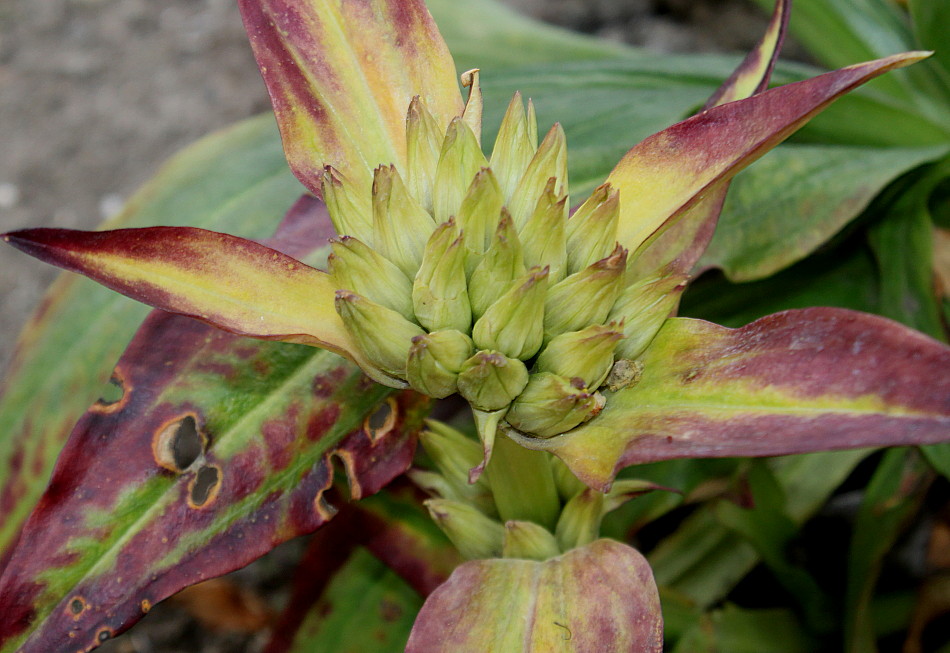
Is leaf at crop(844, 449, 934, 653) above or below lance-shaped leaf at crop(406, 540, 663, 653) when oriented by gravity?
below

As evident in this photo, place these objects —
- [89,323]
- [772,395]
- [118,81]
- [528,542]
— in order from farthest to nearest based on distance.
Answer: [118,81] < [89,323] < [528,542] < [772,395]

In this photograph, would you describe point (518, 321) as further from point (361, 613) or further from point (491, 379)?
point (361, 613)

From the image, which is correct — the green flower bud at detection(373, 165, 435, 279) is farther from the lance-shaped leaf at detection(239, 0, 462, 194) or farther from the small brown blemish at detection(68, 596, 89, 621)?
the small brown blemish at detection(68, 596, 89, 621)

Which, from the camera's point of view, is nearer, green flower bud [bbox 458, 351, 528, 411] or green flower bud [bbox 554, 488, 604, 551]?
green flower bud [bbox 458, 351, 528, 411]

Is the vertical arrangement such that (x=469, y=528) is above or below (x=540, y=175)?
below

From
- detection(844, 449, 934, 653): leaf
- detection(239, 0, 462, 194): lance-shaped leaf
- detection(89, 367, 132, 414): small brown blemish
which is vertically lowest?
detection(844, 449, 934, 653): leaf

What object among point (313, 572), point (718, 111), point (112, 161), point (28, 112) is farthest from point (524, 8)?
point (718, 111)

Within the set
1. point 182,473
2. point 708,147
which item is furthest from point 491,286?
point 182,473

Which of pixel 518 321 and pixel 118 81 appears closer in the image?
pixel 518 321

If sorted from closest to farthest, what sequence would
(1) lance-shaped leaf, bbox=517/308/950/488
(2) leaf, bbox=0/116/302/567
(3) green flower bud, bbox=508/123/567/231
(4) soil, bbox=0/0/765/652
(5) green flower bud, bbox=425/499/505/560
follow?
(1) lance-shaped leaf, bbox=517/308/950/488 → (3) green flower bud, bbox=508/123/567/231 → (5) green flower bud, bbox=425/499/505/560 → (2) leaf, bbox=0/116/302/567 → (4) soil, bbox=0/0/765/652

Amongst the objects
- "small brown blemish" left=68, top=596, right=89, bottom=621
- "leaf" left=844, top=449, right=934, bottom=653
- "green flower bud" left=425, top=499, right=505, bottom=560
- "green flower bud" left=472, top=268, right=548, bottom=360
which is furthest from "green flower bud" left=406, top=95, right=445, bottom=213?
"leaf" left=844, top=449, right=934, bottom=653
